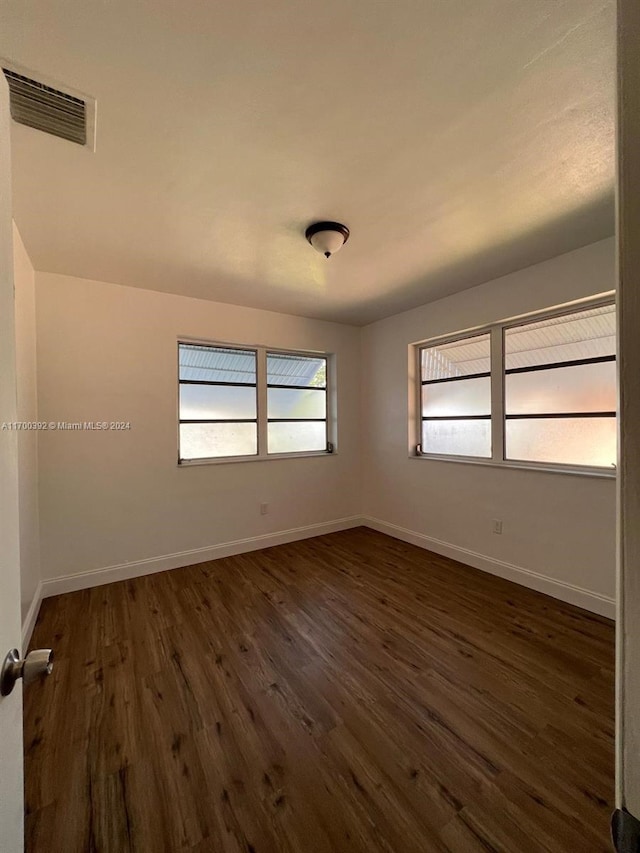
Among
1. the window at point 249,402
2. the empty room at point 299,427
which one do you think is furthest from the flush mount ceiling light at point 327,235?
the window at point 249,402

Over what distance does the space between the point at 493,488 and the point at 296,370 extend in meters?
2.49

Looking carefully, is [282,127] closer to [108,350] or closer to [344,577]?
[108,350]

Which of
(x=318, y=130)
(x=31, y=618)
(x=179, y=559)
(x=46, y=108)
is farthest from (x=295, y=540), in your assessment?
(x=46, y=108)

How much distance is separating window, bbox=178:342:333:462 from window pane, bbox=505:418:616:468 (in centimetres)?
213

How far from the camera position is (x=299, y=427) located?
13.5ft

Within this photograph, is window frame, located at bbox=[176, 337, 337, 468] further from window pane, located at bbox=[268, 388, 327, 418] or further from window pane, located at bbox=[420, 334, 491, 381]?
window pane, located at bbox=[420, 334, 491, 381]

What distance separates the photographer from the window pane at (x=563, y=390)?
2447 millimetres

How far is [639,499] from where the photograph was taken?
0.41 m

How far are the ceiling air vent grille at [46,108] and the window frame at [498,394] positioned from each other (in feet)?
10.0

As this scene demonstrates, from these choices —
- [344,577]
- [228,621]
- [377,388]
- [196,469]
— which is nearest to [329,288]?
[377,388]

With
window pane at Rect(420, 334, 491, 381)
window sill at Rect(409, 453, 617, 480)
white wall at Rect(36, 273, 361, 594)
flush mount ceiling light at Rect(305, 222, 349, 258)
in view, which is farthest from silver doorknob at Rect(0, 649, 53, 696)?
window pane at Rect(420, 334, 491, 381)

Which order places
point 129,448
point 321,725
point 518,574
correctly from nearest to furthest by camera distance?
point 321,725, point 518,574, point 129,448

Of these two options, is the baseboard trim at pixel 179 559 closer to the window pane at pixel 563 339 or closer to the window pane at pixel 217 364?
the window pane at pixel 217 364

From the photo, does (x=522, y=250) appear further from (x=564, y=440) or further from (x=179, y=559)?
(x=179, y=559)
